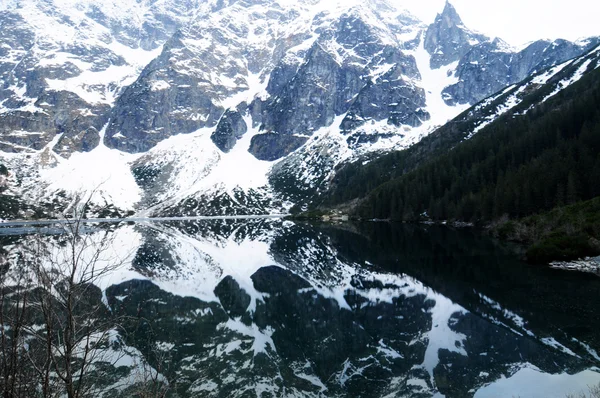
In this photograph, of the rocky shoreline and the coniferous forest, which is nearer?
the rocky shoreline

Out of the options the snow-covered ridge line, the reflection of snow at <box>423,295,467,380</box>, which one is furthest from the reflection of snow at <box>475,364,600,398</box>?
the snow-covered ridge line

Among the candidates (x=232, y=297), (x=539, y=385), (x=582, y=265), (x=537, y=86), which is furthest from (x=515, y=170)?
(x=537, y=86)

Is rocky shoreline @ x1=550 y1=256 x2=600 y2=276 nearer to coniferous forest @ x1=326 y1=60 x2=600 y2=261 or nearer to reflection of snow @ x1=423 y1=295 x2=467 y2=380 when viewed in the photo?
coniferous forest @ x1=326 y1=60 x2=600 y2=261

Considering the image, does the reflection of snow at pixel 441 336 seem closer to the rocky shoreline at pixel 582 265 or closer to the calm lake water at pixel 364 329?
the calm lake water at pixel 364 329

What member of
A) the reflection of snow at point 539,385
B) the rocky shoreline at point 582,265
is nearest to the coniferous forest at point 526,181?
the rocky shoreline at point 582,265

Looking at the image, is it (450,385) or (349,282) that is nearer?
(450,385)

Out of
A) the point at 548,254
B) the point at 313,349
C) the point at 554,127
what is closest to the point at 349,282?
the point at 313,349

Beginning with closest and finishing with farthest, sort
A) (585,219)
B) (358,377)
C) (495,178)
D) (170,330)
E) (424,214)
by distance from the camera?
(358,377), (170,330), (585,219), (495,178), (424,214)

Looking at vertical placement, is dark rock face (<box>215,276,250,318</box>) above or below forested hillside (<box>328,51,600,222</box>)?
below

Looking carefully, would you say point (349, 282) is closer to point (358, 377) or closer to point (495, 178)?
point (358, 377)
